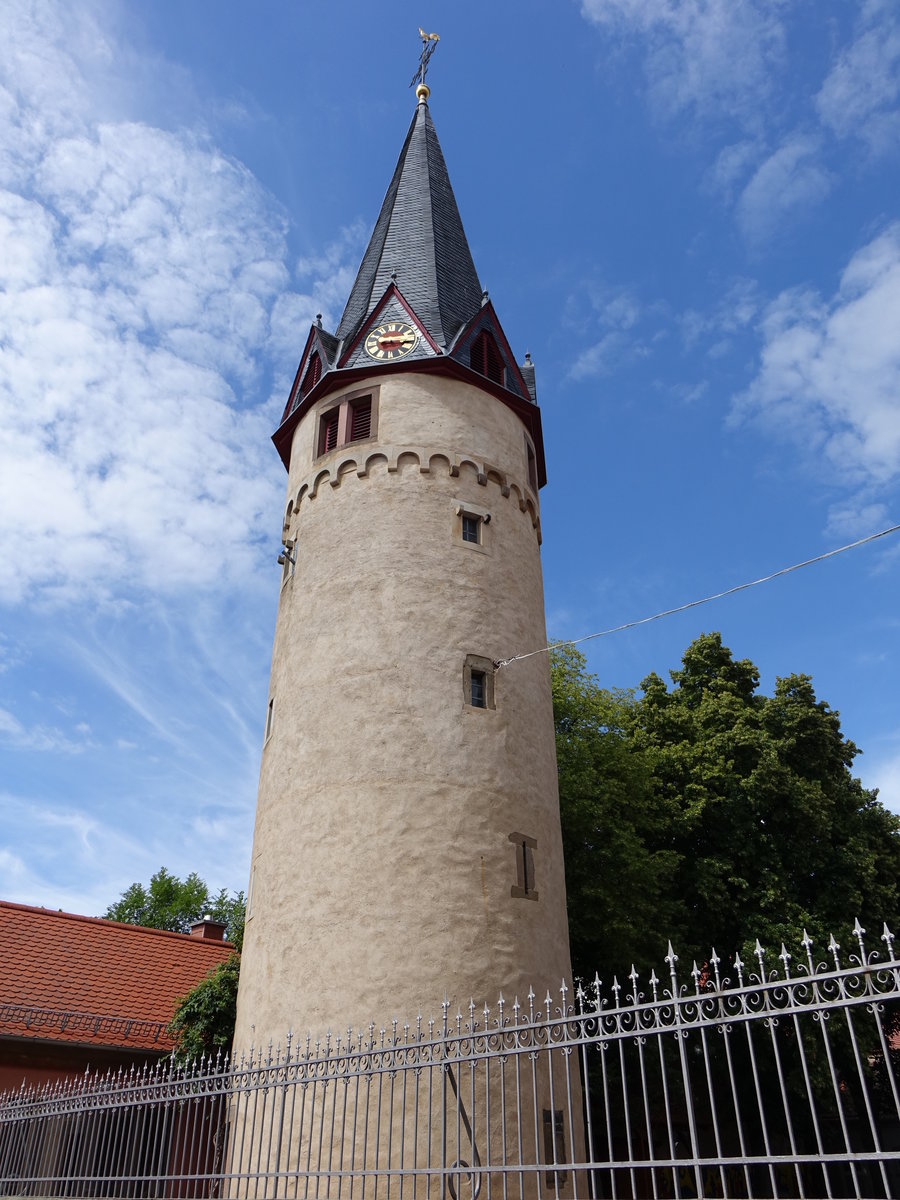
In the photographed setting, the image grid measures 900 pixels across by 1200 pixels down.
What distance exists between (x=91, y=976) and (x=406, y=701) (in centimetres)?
1111

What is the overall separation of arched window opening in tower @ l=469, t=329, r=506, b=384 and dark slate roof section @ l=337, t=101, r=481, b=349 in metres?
0.52

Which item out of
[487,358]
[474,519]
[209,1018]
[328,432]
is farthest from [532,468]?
[209,1018]

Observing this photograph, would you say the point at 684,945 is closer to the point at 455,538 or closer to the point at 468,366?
the point at 455,538

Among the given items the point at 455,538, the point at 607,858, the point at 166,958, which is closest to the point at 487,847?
the point at 455,538

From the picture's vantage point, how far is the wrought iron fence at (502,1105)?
5910mm

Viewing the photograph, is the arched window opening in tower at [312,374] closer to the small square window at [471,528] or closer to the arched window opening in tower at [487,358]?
the arched window opening in tower at [487,358]

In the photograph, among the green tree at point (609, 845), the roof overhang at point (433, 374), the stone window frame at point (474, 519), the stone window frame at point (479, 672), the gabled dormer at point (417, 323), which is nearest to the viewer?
the stone window frame at point (479, 672)

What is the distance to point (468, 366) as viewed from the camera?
717 inches

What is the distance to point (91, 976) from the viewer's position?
20828 millimetres

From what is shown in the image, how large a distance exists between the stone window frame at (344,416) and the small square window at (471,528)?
7.07 feet

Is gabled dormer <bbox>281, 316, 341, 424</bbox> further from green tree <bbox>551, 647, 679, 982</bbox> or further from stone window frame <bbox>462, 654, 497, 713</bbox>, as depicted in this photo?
green tree <bbox>551, 647, 679, 982</bbox>

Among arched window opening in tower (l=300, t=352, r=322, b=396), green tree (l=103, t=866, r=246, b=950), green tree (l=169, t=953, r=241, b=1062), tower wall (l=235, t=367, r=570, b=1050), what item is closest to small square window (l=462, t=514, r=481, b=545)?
tower wall (l=235, t=367, r=570, b=1050)

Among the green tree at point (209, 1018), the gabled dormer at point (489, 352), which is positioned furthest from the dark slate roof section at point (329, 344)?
the green tree at point (209, 1018)

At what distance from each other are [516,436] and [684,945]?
1086 cm
